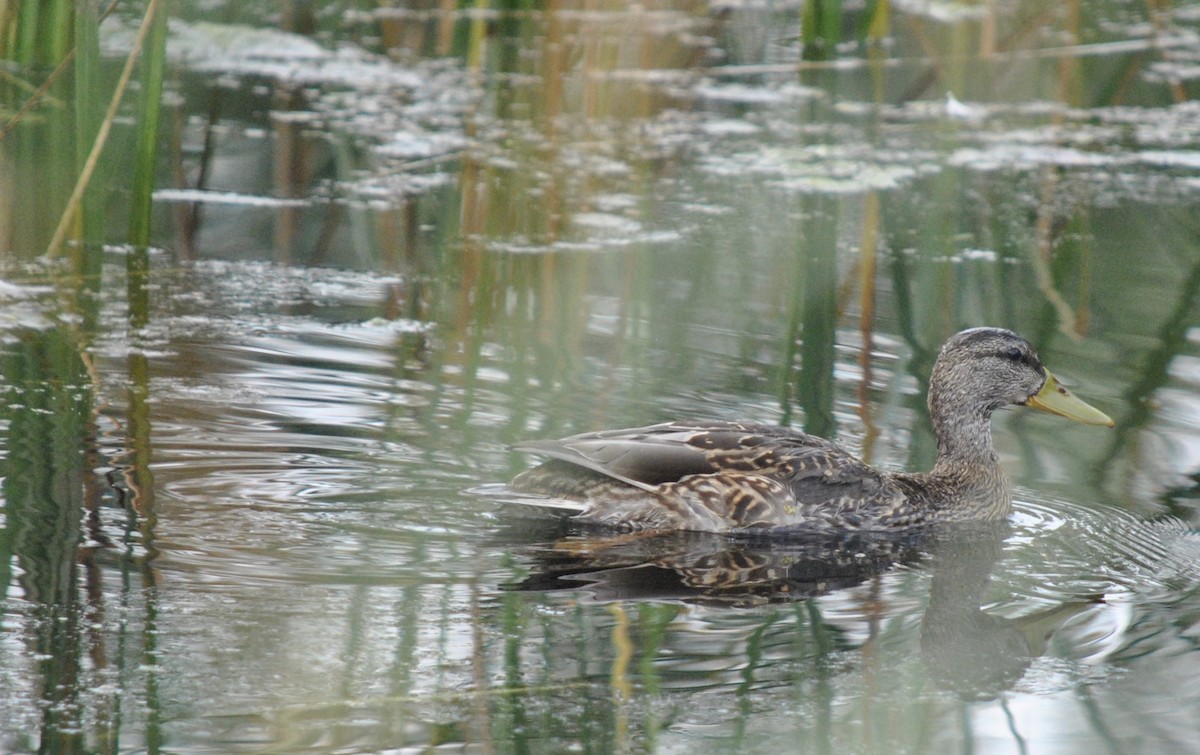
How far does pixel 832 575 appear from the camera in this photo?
17.8 feet

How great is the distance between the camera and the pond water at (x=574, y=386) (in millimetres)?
4199

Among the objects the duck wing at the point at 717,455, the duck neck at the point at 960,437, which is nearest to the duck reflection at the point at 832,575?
the duck wing at the point at 717,455

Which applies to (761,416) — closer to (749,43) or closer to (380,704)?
(380,704)

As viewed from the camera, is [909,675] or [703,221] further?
[703,221]

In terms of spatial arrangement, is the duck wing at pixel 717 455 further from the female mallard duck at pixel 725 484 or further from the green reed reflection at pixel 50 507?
the green reed reflection at pixel 50 507

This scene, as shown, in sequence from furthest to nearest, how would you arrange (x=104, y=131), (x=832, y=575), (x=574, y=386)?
(x=104, y=131), (x=574, y=386), (x=832, y=575)

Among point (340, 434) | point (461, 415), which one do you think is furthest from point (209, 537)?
point (461, 415)

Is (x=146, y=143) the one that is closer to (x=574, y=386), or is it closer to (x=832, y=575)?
(x=574, y=386)

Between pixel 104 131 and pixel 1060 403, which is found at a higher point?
pixel 104 131

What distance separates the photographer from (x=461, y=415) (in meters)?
6.45

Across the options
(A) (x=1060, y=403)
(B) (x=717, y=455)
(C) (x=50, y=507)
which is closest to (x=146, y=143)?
(C) (x=50, y=507)

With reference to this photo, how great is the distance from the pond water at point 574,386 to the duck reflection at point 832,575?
2 centimetres

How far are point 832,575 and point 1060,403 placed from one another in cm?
158

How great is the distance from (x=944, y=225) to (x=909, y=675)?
569 cm
